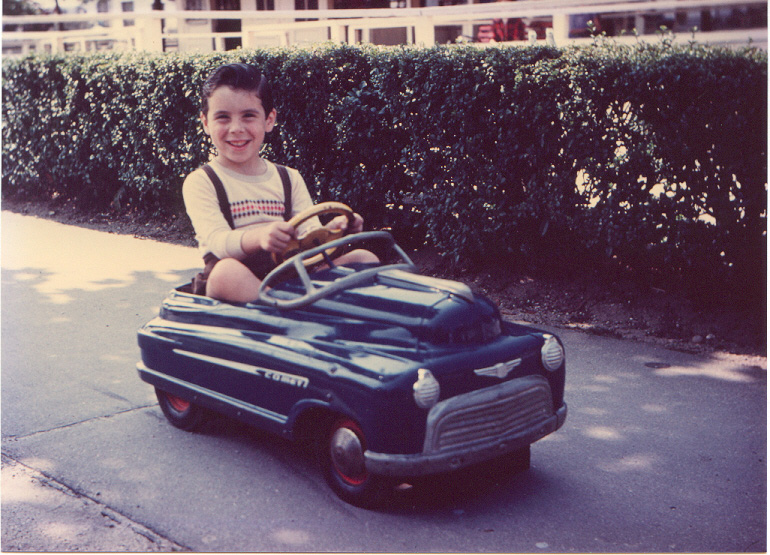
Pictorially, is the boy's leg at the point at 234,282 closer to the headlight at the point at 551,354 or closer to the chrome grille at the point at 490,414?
the chrome grille at the point at 490,414

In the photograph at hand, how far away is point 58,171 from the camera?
430 inches

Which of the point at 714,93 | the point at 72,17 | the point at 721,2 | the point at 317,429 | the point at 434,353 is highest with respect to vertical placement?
the point at 72,17

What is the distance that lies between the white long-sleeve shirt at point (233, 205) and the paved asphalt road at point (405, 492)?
0.97 m

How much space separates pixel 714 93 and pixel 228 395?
3719mm

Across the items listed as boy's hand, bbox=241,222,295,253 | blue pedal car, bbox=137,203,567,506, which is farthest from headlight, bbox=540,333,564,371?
boy's hand, bbox=241,222,295,253

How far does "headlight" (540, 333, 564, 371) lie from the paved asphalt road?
0.55 metres

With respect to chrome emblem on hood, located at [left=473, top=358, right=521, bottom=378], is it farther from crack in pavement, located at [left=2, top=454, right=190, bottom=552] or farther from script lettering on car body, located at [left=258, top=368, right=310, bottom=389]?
crack in pavement, located at [left=2, top=454, right=190, bottom=552]

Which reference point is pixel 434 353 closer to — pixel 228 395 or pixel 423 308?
pixel 423 308

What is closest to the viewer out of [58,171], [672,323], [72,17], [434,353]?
[434,353]

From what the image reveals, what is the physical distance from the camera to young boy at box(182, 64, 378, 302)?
3861 mm

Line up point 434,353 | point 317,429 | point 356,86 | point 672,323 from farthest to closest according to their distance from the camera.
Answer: point 356,86
point 672,323
point 317,429
point 434,353

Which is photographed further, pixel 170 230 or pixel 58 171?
pixel 58 171

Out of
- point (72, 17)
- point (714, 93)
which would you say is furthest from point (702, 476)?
point (72, 17)

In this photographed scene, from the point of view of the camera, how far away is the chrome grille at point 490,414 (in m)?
3.10
